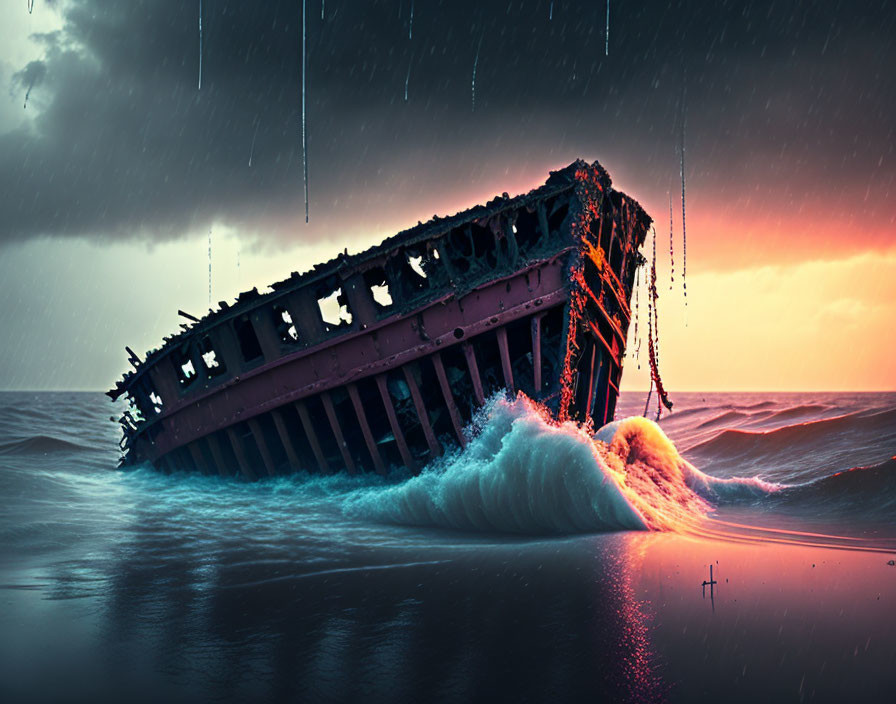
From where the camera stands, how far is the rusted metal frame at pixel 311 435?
33.4 ft

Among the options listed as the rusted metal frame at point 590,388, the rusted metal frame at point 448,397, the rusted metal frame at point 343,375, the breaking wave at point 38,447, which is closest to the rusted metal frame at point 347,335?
the rusted metal frame at point 343,375

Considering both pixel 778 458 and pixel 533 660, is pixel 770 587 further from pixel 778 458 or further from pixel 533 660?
pixel 778 458

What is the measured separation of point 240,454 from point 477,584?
708cm

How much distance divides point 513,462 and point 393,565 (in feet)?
7.17

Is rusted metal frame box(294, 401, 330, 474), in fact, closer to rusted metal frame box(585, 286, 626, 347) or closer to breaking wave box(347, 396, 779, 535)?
breaking wave box(347, 396, 779, 535)

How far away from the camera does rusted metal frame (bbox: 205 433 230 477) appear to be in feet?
38.4

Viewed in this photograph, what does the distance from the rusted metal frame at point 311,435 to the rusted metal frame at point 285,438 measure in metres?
0.31

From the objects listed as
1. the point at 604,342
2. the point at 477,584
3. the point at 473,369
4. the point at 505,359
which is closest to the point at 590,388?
the point at 604,342

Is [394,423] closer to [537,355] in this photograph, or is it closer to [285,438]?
[285,438]

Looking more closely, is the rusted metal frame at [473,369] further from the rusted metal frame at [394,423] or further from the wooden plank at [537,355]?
the rusted metal frame at [394,423]

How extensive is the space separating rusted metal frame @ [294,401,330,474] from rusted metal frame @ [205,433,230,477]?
2.15 metres

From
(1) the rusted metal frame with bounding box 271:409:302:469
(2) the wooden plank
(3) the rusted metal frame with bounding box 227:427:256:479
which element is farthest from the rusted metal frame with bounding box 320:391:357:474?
(2) the wooden plank

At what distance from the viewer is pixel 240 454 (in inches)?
447

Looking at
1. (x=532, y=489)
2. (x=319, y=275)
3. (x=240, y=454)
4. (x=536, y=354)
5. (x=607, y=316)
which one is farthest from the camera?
(x=240, y=454)
